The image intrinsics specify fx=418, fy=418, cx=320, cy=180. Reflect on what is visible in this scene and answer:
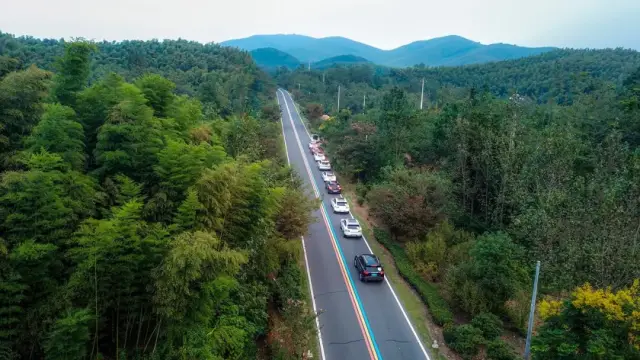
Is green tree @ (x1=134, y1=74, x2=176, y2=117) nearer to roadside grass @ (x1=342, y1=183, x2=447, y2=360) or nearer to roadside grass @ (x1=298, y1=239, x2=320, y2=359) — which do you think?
roadside grass @ (x1=298, y1=239, x2=320, y2=359)

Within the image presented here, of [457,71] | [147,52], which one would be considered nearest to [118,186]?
[147,52]

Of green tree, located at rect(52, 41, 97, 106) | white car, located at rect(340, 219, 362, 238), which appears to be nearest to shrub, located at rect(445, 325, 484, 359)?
white car, located at rect(340, 219, 362, 238)

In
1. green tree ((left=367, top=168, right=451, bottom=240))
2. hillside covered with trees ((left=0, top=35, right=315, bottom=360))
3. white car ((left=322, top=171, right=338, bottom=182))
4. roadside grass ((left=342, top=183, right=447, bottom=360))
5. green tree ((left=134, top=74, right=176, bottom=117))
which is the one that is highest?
green tree ((left=134, top=74, right=176, bottom=117))

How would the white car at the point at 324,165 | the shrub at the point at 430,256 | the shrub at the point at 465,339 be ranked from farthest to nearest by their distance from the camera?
the white car at the point at 324,165 → the shrub at the point at 430,256 → the shrub at the point at 465,339

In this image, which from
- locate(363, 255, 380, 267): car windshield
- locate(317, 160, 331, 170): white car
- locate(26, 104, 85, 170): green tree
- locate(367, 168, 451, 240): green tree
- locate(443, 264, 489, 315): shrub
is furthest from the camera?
locate(317, 160, 331, 170): white car

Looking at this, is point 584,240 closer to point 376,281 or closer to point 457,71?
point 376,281

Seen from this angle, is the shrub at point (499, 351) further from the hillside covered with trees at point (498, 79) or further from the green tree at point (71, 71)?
the hillside covered with trees at point (498, 79)

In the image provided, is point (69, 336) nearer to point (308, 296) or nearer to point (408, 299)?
point (308, 296)

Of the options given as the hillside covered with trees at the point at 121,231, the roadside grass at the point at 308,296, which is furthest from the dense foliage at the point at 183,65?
the hillside covered with trees at the point at 121,231
